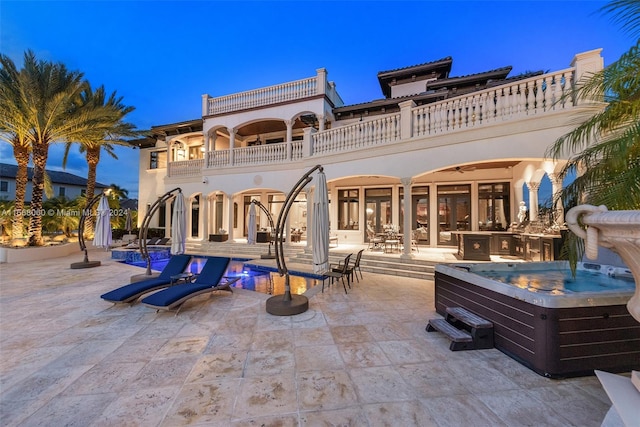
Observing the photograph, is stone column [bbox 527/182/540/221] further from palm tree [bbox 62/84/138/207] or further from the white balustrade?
palm tree [bbox 62/84/138/207]

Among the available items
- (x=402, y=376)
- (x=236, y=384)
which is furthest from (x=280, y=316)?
(x=402, y=376)

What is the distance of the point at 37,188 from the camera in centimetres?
1169

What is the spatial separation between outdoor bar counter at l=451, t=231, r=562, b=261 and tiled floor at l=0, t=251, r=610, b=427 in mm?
4764

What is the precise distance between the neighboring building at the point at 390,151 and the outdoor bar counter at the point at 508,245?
0.93m

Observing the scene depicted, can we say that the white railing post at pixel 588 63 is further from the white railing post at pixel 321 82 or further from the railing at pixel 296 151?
the railing at pixel 296 151

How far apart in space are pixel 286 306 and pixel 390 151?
6.66 m

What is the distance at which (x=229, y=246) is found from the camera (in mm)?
14148

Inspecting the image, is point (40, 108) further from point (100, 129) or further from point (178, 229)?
point (178, 229)

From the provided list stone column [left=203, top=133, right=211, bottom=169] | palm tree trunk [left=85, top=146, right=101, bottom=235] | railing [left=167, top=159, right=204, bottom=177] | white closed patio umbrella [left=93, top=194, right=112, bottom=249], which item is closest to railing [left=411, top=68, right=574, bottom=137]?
stone column [left=203, top=133, right=211, bottom=169]

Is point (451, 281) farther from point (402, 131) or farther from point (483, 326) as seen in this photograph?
point (402, 131)

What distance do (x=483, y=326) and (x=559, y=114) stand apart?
233 inches

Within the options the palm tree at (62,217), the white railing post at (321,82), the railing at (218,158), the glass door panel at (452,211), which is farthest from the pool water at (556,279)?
the palm tree at (62,217)

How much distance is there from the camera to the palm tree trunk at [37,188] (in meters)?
11.5

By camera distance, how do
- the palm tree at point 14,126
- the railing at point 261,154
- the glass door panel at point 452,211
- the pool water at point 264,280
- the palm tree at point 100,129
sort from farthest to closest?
the railing at point 261,154, the palm tree at point 100,129, the glass door panel at point 452,211, the palm tree at point 14,126, the pool water at point 264,280
